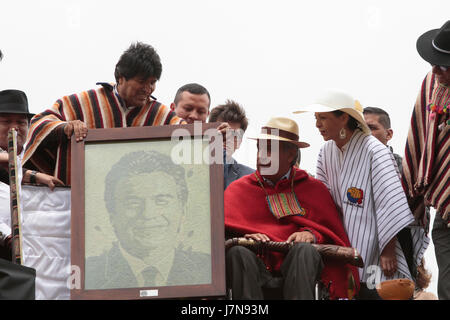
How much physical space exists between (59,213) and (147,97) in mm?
1009

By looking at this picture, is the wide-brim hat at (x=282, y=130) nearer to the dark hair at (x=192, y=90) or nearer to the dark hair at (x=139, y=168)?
the dark hair at (x=139, y=168)

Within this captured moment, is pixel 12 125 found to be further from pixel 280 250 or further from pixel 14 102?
pixel 280 250

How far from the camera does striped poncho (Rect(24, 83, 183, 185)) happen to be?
4.81m

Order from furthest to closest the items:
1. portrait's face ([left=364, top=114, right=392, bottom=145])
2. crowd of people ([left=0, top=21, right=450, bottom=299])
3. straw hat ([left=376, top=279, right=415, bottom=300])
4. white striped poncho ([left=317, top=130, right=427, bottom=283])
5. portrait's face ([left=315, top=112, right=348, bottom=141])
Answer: portrait's face ([left=364, top=114, right=392, bottom=145]) → portrait's face ([left=315, top=112, right=348, bottom=141]) → white striped poncho ([left=317, top=130, right=427, bottom=283]) → straw hat ([left=376, top=279, right=415, bottom=300]) → crowd of people ([left=0, top=21, right=450, bottom=299])

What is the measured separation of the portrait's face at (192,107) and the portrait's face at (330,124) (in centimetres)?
121

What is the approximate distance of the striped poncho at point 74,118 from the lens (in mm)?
4809

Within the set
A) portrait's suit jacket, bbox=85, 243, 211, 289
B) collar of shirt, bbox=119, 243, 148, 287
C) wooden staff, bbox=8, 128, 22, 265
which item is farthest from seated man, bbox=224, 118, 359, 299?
wooden staff, bbox=8, 128, 22, 265

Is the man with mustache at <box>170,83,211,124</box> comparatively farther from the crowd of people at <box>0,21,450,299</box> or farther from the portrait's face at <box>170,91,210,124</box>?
the crowd of people at <box>0,21,450,299</box>

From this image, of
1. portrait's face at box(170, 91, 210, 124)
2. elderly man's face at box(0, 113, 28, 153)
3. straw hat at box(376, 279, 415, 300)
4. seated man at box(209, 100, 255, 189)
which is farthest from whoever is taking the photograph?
portrait's face at box(170, 91, 210, 124)

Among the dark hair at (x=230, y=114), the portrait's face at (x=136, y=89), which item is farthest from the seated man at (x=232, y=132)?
the portrait's face at (x=136, y=89)

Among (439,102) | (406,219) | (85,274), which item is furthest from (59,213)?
(439,102)

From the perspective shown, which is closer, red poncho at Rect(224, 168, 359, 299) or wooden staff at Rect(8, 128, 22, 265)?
wooden staff at Rect(8, 128, 22, 265)

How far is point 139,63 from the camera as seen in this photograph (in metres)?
5.05

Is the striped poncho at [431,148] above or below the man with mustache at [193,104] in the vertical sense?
below
